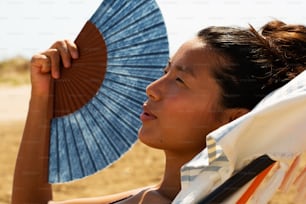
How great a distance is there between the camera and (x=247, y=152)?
1.10 m

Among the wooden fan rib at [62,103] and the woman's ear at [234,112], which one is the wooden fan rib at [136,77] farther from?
the woman's ear at [234,112]

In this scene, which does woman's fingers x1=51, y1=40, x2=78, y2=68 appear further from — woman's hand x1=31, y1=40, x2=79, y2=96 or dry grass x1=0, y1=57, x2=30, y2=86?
dry grass x1=0, y1=57, x2=30, y2=86

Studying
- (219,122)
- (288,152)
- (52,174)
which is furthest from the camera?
(52,174)

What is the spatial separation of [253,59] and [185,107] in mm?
137

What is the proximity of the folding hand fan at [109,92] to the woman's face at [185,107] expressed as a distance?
0.76 ft

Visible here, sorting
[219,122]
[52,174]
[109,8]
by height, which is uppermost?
[109,8]

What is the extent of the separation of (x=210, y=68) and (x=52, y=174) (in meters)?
0.40

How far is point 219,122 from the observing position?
1.21m

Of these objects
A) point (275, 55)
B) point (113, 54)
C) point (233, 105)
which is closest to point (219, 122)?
point (233, 105)

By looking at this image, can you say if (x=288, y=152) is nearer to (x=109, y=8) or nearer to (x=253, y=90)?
(x=253, y=90)

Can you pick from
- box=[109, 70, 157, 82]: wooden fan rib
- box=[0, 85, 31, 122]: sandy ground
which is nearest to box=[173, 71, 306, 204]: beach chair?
box=[109, 70, 157, 82]: wooden fan rib

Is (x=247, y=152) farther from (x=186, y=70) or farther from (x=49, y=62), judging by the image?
(x=49, y=62)

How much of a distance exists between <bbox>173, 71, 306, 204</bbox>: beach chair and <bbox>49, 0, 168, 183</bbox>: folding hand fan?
390 millimetres

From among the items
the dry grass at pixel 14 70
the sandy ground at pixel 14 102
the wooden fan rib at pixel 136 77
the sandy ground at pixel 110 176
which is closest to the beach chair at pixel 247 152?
the wooden fan rib at pixel 136 77
